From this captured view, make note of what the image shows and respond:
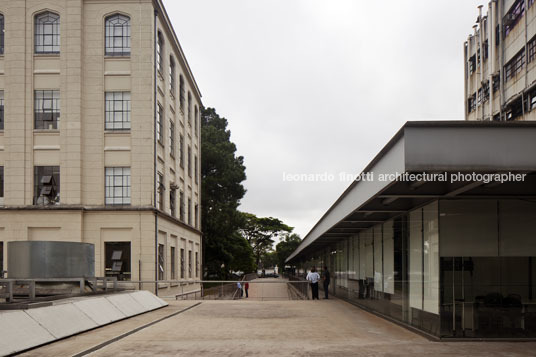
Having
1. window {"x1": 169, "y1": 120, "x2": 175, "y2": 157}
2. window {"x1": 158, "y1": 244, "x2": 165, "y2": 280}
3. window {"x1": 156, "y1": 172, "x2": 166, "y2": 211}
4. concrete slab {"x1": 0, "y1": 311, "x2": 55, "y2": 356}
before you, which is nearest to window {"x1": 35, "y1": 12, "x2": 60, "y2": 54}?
window {"x1": 169, "y1": 120, "x2": 175, "y2": 157}

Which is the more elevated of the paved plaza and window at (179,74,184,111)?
window at (179,74,184,111)

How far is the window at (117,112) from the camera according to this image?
29.3 m

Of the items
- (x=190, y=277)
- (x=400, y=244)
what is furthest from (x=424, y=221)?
(x=190, y=277)

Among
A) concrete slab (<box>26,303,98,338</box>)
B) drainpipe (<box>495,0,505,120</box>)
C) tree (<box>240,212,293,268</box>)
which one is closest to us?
concrete slab (<box>26,303,98,338</box>)

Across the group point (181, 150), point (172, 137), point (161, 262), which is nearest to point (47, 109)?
point (172, 137)

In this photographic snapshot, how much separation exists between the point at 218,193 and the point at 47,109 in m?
25.4

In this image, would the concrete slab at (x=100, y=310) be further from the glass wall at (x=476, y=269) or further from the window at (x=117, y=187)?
the window at (x=117, y=187)

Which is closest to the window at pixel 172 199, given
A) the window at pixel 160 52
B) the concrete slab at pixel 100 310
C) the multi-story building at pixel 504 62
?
the window at pixel 160 52

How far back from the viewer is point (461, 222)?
515 inches

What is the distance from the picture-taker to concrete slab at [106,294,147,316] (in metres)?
17.8

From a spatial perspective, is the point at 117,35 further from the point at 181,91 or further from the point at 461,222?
the point at 461,222

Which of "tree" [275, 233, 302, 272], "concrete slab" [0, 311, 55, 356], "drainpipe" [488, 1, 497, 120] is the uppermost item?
"drainpipe" [488, 1, 497, 120]

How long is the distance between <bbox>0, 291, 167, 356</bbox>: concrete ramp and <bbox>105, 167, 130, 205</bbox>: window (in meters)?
10.4

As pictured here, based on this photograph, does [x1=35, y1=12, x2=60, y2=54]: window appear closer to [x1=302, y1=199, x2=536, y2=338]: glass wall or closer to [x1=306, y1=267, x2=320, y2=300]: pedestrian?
[x1=306, y1=267, x2=320, y2=300]: pedestrian
